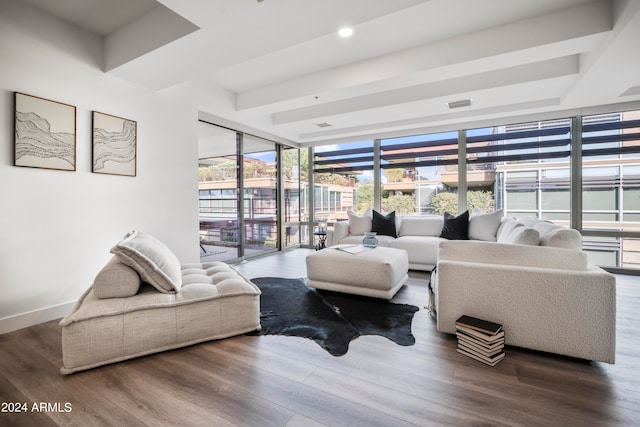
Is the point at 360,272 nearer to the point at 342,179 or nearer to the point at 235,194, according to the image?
the point at 235,194

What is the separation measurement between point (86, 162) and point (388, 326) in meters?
3.29

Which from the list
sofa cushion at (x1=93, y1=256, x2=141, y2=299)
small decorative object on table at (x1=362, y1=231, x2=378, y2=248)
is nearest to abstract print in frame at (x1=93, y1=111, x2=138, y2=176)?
sofa cushion at (x1=93, y1=256, x2=141, y2=299)

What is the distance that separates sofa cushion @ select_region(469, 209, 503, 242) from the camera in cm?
438

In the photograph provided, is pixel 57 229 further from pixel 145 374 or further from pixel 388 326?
pixel 388 326

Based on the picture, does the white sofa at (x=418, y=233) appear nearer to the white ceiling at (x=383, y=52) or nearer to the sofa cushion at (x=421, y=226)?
the sofa cushion at (x=421, y=226)

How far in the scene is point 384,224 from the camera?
207 inches

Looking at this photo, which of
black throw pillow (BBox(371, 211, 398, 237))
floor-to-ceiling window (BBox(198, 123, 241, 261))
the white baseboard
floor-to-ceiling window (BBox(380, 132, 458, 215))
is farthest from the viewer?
floor-to-ceiling window (BBox(380, 132, 458, 215))

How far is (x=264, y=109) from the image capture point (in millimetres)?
4547

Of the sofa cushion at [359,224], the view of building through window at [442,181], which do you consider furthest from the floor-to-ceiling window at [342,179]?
the sofa cushion at [359,224]

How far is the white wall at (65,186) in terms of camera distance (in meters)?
2.45

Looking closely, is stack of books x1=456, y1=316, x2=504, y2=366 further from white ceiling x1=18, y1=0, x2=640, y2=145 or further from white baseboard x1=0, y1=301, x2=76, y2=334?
white baseboard x1=0, y1=301, x2=76, y2=334

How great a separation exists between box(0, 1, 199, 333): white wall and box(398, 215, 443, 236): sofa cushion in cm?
374

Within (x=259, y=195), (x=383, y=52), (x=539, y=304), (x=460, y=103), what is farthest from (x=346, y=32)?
(x=259, y=195)

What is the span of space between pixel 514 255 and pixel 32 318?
400 centimetres
